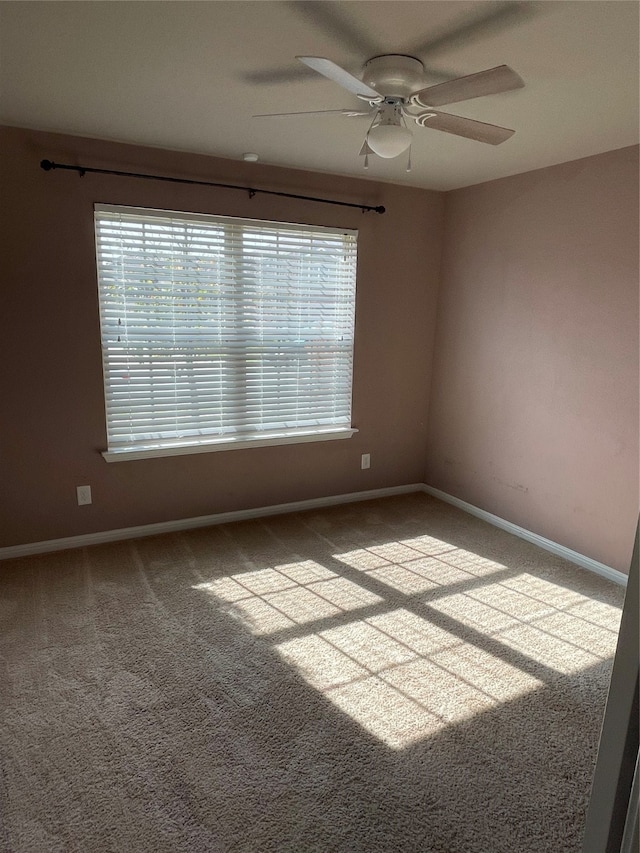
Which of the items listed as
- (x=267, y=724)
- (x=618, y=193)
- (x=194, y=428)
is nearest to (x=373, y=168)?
(x=618, y=193)

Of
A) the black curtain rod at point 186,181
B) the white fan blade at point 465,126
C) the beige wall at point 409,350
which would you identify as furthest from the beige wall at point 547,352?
the white fan blade at point 465,126

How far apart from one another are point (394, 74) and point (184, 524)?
2.86m

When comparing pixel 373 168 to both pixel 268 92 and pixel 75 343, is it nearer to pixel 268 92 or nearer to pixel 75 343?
pixel 268 92

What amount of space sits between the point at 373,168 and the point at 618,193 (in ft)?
4.78

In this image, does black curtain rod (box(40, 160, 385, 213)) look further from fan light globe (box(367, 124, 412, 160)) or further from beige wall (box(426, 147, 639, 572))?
fan light globe (box(367, 124, 412, 160))

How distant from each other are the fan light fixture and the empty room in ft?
0.07

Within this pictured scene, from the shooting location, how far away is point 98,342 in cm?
322

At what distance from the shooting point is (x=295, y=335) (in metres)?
3.84

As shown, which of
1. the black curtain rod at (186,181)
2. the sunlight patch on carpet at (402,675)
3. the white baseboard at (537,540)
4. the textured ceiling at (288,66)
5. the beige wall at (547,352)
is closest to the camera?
the textured ceiling at (288,66)

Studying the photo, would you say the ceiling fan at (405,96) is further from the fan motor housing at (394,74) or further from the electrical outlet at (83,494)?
the electrical outlet at (83,494)

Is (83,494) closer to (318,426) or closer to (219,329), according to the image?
(219,329)

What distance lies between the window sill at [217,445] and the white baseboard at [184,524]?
1.57 ft

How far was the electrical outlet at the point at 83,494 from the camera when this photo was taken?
335cm

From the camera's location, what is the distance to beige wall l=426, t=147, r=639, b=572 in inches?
120
